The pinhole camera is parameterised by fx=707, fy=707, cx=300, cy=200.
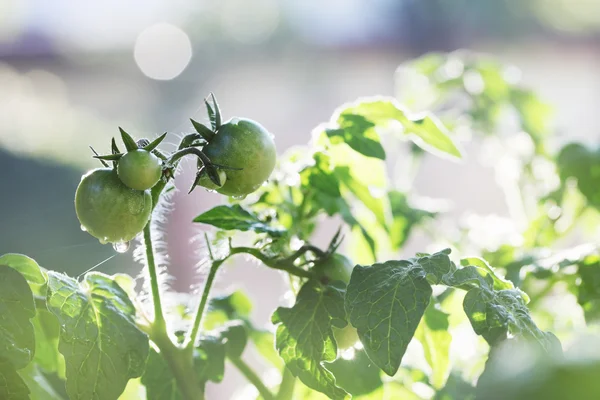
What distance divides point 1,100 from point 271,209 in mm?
4590

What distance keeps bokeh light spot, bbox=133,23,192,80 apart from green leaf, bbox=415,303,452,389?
9.15 metres

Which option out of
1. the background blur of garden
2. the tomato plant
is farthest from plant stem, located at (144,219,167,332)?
the background blur of garden

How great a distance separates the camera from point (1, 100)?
4.85 meters

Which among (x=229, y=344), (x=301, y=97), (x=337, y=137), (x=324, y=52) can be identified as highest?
(x=324, y=52)

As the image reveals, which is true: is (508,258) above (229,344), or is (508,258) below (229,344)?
above

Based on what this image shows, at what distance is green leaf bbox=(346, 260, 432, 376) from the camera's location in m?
0.51

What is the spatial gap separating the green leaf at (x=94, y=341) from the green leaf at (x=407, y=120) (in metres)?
0.32

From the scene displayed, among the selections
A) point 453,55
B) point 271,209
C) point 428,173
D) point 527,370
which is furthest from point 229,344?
point 428,173

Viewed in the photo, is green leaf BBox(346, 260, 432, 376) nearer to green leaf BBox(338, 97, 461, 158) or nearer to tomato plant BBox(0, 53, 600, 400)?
tomato plant BBox(0, 53, 600, 400)

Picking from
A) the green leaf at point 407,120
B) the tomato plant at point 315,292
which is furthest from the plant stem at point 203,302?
the green leaf at point 407,120

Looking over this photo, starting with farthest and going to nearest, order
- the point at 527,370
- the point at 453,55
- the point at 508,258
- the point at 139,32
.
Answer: the point at 139,32 < the point at 453,55 < the point at 508,258 < the point at 527,370

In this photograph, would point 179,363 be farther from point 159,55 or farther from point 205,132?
point 159,55

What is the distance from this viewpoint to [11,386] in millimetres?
530

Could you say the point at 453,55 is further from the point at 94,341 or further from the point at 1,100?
the point at 1,100
